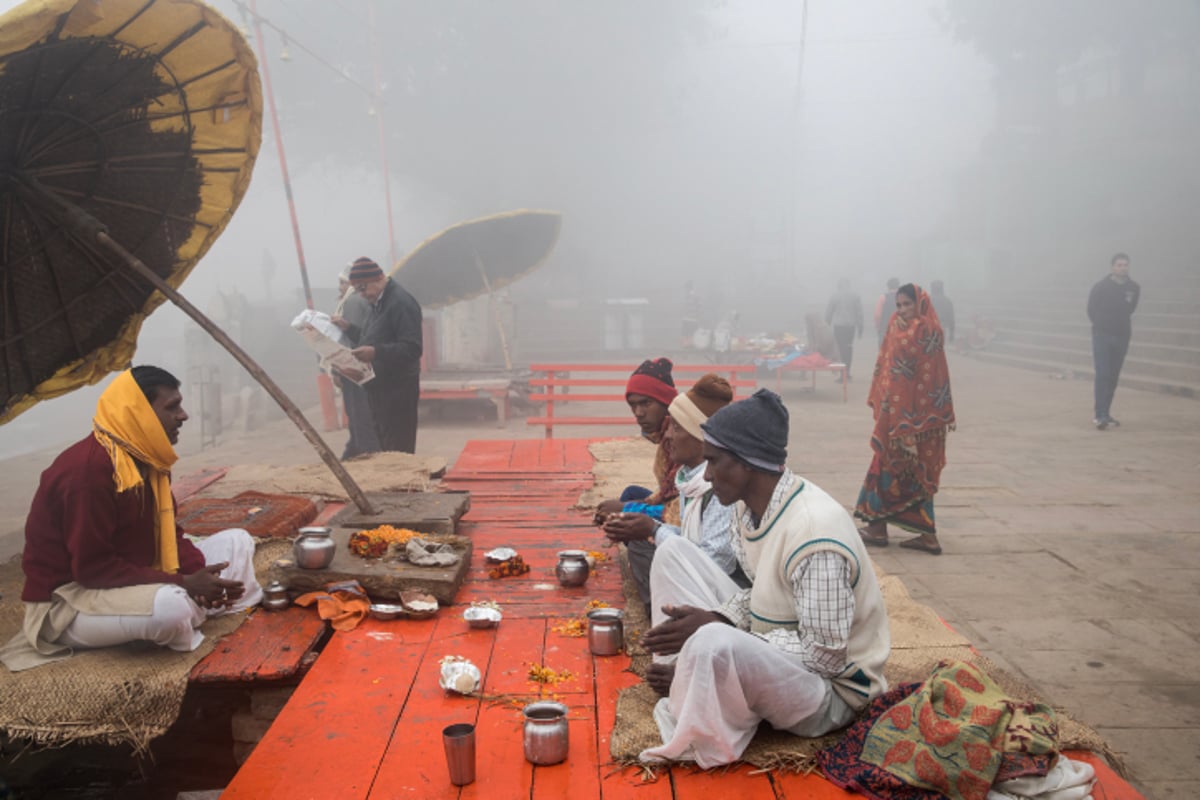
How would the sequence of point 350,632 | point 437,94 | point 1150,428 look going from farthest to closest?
1. point 437,94
2. point 1150,428
3. point 350,632

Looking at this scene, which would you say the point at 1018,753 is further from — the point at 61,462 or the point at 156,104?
the point at 156,104

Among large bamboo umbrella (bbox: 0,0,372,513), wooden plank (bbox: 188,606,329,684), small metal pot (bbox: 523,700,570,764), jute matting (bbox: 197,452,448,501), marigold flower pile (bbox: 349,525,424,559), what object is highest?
large bamboo umbrella (bbox: 0,0,372,513)

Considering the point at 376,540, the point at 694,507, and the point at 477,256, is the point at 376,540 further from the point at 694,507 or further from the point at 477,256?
the point at 477,256

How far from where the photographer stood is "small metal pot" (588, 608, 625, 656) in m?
3.58

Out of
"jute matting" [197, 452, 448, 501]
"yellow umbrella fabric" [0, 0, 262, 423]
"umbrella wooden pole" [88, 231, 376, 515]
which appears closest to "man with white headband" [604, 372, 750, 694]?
"umbrella wooden pole" [88, 231, 376, 515]

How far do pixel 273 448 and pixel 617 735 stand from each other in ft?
32.7

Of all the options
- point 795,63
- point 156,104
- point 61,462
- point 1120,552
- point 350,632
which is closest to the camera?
point 61,462

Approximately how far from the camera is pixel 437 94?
25766 millimetres

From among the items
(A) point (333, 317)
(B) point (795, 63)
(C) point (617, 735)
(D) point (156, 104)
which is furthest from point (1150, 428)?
(B) point (795, 63)

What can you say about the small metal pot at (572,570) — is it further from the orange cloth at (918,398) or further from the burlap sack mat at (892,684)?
the orange cloth at (918,398)

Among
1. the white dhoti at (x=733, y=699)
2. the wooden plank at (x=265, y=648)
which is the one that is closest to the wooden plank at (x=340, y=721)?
the wooden plank at (x=265, y=648)

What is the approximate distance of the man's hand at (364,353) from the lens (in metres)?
6.76

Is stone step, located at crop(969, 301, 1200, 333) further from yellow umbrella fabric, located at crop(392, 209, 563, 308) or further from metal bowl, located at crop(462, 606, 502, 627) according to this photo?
metal bowl, located at crop(462, 606, 502, 627)

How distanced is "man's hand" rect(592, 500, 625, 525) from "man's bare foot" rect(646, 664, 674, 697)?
1.41m
